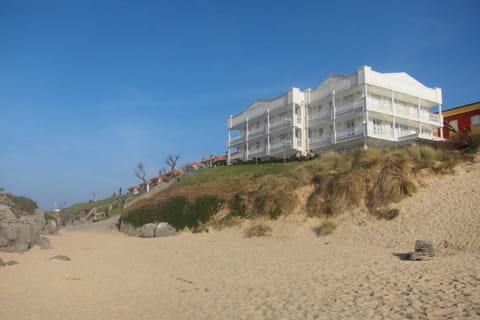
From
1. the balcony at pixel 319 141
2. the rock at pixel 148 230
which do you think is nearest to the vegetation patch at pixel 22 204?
the rock at pixel 148 230

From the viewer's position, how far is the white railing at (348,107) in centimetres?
3650

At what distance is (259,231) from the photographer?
21.3m

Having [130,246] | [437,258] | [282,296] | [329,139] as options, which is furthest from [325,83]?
[282,296]

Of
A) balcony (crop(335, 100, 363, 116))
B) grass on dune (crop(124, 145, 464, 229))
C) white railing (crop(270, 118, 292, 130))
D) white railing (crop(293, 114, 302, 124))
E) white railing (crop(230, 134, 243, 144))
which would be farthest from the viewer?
white railing (crop(230, 134, 243, 144))

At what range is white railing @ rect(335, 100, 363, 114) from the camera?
36.5 meters

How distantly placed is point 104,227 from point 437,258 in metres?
31.5

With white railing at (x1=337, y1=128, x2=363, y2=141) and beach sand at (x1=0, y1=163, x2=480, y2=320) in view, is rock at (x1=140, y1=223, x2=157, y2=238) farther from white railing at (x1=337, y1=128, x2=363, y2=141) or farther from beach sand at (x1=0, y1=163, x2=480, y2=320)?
white railing at (x1=337, y1=128, x2=363, y2=141)

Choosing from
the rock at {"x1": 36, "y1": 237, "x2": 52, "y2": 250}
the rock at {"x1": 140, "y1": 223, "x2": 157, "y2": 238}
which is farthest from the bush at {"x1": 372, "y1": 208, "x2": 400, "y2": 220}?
the rock at {"x1": 36, "y1": 237, "x2": 52, "y2": 250}

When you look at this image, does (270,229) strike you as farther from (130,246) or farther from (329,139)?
(329,139)

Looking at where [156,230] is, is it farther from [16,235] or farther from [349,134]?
[349,134]

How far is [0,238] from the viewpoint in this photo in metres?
19.2

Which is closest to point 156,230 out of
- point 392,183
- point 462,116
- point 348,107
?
point 392,183

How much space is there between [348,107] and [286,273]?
92.0 feet

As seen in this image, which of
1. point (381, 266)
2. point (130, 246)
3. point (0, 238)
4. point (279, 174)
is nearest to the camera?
point (381, 266)
